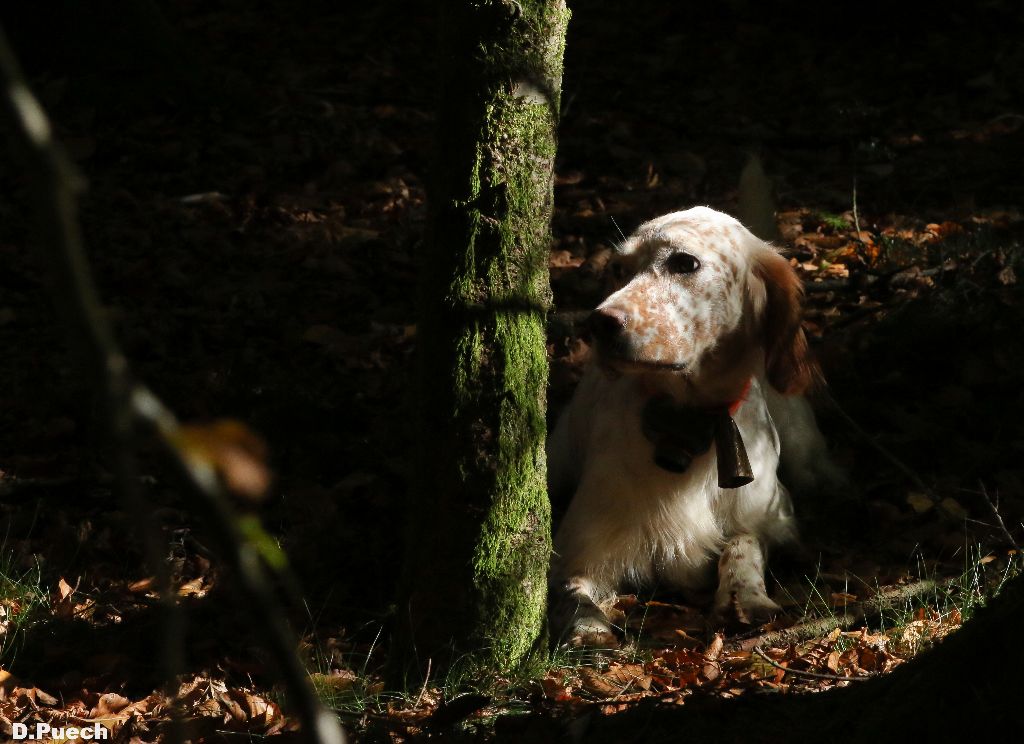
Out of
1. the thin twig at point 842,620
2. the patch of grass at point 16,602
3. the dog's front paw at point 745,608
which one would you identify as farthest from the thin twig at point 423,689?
the patch of grass at point 16,602

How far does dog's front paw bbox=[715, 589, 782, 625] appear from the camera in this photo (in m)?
3.09

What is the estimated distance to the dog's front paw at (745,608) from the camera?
122 inches

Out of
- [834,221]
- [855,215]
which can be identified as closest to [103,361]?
[855,215]

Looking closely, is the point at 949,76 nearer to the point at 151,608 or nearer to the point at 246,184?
the point at 246,184

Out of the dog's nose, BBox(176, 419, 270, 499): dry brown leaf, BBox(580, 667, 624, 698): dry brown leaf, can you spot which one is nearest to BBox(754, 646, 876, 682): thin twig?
BBox(580, 667, 624, 698): dry brown leaf

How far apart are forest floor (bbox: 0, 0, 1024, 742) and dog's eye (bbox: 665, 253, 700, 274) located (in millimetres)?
947

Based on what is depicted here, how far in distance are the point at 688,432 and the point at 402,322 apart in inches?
80.6

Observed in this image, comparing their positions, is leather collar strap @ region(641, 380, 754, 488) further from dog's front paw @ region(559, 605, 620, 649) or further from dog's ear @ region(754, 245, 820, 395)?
dog's front paw @ region(559, 605, 620, 649)

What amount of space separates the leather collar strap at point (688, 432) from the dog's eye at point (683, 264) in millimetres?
386

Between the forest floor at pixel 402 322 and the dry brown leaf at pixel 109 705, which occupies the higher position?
the forest floor at pixel 402 322

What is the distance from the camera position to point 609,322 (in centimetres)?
294

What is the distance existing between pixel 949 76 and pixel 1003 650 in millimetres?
6558

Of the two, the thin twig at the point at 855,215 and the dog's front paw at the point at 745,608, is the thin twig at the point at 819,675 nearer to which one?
the dog's front paw at the point at 745,608

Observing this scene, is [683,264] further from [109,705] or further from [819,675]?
[109,705]
